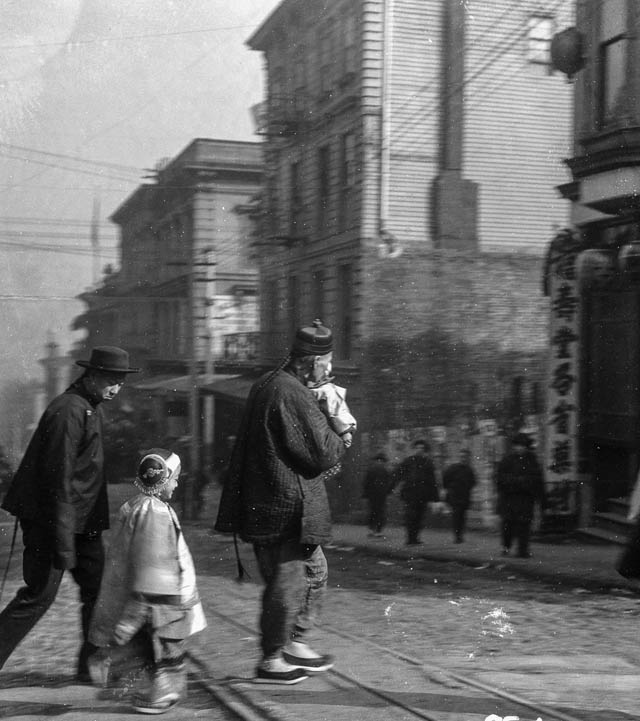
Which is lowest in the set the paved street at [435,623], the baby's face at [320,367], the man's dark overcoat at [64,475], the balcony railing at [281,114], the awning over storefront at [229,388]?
the paved street at [435,623]

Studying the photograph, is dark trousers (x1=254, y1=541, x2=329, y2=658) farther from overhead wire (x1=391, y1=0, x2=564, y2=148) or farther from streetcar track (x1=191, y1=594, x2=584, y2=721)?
overhead wire (x1=391, y1=0, x2=564, y2=148)

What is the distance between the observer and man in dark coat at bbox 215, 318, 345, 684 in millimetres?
4449

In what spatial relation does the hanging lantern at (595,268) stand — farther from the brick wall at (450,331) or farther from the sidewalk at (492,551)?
the sidewalk at (492,551)

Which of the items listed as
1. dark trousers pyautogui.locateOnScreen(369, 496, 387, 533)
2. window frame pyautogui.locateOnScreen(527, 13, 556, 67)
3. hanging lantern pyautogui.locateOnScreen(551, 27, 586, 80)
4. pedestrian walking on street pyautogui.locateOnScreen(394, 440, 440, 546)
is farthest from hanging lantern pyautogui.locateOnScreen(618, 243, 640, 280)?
dark trousers pyautogui.locateOnScreen(369, 496, 387, 533)

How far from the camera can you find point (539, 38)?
8.59 metres

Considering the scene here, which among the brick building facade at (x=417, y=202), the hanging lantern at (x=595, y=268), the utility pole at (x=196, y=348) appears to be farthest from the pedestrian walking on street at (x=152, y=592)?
→ the hanging lantern at (x=595, y=268)

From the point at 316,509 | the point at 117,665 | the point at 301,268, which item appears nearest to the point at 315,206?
the point at 301,268

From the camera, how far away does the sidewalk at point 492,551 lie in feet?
25.4

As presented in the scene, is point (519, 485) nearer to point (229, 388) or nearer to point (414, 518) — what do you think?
point (414, 518)

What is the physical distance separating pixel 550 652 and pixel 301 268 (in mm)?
3673

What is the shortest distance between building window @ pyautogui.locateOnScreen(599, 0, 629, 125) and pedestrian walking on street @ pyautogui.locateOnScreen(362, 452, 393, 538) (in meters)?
3.89

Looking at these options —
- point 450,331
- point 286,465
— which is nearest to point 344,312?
point 450,331

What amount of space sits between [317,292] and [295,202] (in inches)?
29.1

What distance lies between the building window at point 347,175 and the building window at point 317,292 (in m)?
0.48
